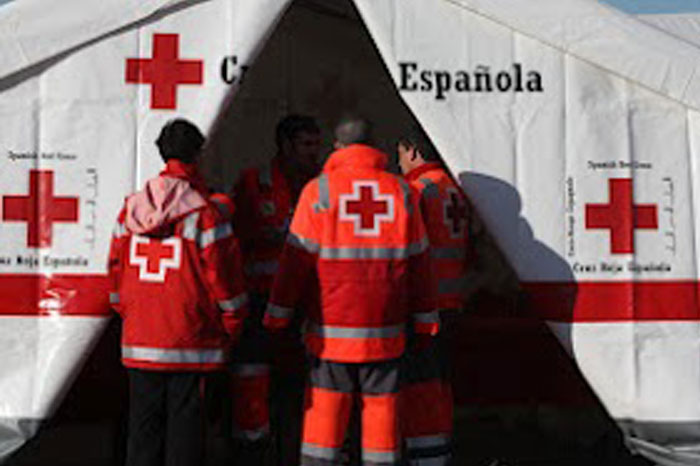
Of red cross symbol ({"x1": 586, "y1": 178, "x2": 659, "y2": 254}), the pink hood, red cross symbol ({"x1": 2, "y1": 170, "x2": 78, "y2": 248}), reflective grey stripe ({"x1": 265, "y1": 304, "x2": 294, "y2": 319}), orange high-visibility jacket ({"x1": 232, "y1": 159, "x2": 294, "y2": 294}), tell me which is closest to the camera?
the pink hood

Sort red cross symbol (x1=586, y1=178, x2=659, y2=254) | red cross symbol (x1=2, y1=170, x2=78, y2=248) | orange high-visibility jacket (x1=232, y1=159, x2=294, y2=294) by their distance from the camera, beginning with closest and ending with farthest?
1. red cross symbol (x1=2, y1=170, x2=78, y2=248)
2. red cross symbol (x1=586, y1=178, x2=659, y2=254)
3. orange high-visibility jacket (x1=232, y1=159, x2=294, y2=294)

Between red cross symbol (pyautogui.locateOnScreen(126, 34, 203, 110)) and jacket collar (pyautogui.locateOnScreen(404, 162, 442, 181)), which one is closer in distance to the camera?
red cross symbol (pyautogui.locateOnScreen(126, 34, 203, 110))

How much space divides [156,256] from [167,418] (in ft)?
1.57

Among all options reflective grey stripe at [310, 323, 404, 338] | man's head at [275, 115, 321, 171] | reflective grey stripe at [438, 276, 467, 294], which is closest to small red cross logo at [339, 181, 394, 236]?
reflective grey stripe at [310, 323, 404, 338]

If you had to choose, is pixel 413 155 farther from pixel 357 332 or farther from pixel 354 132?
pixel 357 332

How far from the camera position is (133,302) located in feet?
7.13

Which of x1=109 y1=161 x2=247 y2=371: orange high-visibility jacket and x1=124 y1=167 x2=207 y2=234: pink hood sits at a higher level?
x1=124 y1=167 x2=207 y2=234: pink hood

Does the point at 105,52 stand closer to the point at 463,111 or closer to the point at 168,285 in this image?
the point at 168,285

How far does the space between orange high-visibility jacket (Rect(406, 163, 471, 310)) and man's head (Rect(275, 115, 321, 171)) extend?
388mm

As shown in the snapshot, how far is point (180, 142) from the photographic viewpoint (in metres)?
2.17

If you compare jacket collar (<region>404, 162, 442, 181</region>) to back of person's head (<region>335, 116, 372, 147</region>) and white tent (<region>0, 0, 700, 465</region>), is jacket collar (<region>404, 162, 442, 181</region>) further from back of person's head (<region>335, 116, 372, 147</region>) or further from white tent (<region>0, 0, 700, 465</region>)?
back of person's head (<region>335, 116, 372, 147</region>)

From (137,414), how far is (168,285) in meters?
0.40

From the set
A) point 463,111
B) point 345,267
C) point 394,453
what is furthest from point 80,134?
point 394,453

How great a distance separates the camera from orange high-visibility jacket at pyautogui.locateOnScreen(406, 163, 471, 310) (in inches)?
98.7
